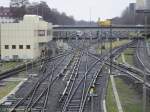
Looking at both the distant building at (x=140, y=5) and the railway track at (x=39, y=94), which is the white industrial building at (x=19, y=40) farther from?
the distant building at (x=140, y=5)

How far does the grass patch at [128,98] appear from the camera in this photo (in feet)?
99.0

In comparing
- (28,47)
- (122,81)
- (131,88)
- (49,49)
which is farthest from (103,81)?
(49,49)

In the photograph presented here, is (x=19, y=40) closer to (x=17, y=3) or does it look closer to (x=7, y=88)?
(x=7, y=88)

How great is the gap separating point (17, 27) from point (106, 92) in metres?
33.5

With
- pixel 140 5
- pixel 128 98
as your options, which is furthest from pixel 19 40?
pixel 140 5

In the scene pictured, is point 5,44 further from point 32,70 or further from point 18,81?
point 18,81

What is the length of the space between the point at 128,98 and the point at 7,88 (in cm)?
1086

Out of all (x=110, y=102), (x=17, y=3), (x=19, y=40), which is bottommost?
(x=110, y=102)

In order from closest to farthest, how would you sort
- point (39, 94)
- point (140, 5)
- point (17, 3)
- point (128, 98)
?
point (140, 5), point (128, 98), point (39, 94), point (17, 3)

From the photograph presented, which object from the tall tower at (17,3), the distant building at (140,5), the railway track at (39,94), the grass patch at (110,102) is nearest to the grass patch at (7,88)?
the railway track at (39,94)

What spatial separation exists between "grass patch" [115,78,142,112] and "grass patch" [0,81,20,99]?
8.85 meters

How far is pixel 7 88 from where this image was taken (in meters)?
39.1

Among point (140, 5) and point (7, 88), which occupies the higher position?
point (140, 5)

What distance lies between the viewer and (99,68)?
5331cm
